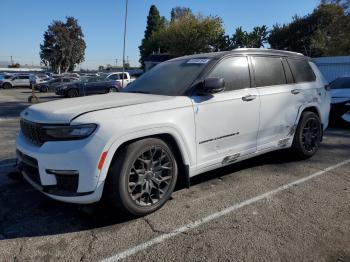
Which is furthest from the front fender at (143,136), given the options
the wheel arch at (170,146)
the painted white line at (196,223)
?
the painted white line at (196,223)

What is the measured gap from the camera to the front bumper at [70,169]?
10.1 ft

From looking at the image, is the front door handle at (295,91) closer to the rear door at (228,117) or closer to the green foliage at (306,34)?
the rear door at (228,117)

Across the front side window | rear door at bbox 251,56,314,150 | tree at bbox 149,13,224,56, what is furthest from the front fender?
tree at bbox 149,13,224,56

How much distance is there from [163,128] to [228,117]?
99cm

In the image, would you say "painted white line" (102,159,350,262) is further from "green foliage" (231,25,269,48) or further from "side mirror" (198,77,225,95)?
"green foliage" (231,25,269,48)

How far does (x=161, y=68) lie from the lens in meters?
4.84

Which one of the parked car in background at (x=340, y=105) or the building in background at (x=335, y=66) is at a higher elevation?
the building in background at (x=335, y=66)

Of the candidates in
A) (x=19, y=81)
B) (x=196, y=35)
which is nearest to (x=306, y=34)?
(x=196, y=35)

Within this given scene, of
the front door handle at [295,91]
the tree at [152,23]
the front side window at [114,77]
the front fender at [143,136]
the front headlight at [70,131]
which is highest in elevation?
the tree at [152,23]

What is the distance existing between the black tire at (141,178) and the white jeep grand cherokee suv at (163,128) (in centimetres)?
1

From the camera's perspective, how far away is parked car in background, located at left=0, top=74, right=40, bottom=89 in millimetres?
37406

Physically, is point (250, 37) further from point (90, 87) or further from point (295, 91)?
point (295, 91)

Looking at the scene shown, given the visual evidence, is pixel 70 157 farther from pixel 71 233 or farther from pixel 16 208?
pixel 16 208

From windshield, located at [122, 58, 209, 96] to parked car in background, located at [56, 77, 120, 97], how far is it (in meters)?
17.6
